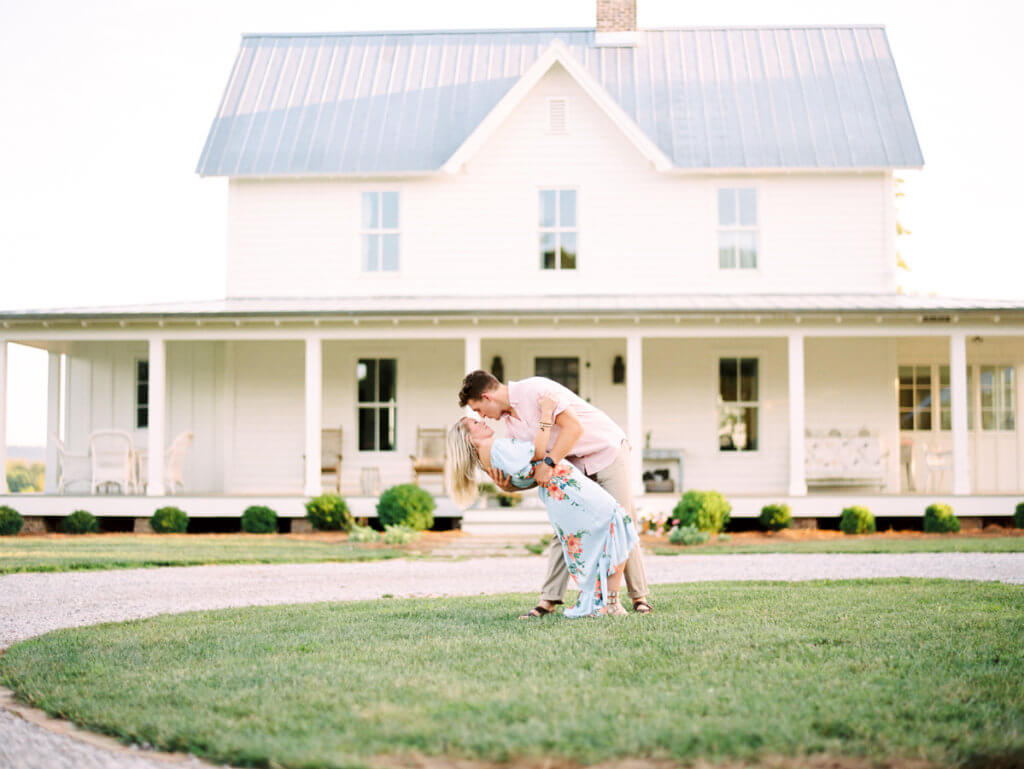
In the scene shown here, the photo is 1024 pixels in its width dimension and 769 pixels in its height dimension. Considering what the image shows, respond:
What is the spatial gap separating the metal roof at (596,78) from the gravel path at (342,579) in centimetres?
861

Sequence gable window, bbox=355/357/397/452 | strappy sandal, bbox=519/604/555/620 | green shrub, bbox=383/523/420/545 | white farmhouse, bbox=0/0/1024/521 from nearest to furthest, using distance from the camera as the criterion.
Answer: strappy sandal, bbox=519/604/555/620 → green shrub, bbox=383/523/420/545 → white farmhouse, bbox=0/0/1024/521 → gable window, bbox=355/357/397/452

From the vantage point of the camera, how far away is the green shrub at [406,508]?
1579 cm

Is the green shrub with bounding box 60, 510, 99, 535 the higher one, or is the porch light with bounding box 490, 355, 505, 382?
the porch light with bounding box 490, 355, 505, 382

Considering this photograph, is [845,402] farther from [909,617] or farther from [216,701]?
[216,701]

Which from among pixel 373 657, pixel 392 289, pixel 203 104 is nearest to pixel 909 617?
pixel 373 657

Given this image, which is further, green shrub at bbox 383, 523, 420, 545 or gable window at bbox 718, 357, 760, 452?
gable window at bbox 718, 357, 760, 452

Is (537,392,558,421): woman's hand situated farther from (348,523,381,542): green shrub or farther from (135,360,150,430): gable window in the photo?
(135,360,150,430): gable window

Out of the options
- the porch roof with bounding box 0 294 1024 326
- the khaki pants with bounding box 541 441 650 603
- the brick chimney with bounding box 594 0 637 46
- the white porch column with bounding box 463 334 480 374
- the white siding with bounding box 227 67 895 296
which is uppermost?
the brick chimney with bounding box 594 0 637 46

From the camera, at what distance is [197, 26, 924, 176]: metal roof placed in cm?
1891

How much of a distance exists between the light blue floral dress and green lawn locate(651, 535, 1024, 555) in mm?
7143

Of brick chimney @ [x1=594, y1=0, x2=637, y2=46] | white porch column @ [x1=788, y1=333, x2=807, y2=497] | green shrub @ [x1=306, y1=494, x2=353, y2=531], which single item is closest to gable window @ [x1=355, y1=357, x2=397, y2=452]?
green shrub @ [x1=306, y1=494, x2=353, y2=531]

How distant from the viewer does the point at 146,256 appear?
32.1 m

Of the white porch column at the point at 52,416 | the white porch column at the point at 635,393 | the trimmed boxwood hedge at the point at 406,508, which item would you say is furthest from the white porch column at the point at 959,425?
the white porch column at the point at 52,416

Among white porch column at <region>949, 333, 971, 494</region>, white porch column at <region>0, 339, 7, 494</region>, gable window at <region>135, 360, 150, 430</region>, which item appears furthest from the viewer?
gable window at <region>135, 360, 150, 430</region>
